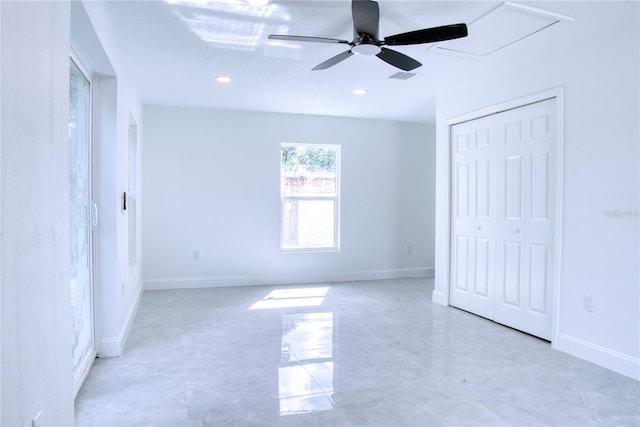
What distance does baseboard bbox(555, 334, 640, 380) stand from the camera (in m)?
2.85

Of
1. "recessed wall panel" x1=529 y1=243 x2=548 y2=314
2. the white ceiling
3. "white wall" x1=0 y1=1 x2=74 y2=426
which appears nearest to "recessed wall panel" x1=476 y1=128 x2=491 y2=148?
the white ceiling

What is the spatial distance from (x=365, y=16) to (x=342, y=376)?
2315 mm

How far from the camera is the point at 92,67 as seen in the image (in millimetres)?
2877

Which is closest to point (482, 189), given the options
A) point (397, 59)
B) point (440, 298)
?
point (440, 298)

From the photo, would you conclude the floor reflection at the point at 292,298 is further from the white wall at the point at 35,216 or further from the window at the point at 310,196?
the white wall at the point at 35,216

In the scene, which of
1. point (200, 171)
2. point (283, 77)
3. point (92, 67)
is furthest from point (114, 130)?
point (200, 171)

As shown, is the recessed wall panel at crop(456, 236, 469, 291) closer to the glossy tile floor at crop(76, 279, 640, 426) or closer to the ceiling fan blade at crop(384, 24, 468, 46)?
the glossy tile floor at crop(76, 279, 640, 426)

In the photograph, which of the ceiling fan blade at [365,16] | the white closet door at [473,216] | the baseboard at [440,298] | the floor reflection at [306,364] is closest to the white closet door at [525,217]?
the white closet door at [473,216]

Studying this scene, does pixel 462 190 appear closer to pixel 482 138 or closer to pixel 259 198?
pixel 482 138

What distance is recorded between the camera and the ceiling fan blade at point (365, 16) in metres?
2.43

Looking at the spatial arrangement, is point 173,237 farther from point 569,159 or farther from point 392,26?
point 569,159

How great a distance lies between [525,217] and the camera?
12.4 feet

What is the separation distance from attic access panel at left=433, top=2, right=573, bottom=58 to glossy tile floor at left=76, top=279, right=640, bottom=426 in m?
2.42

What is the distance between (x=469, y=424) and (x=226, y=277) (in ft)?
13.8
